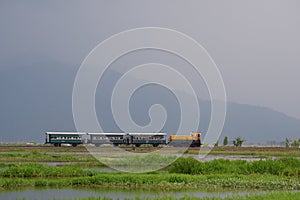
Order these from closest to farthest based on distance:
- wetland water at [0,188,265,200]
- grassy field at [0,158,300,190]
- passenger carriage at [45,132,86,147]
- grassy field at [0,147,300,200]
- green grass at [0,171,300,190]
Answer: wetland water at [0,188,265,200] → green grass at [0,171,300,190] → grassy field at [0,147,300,200] → grassy field at [0,158,300,190] → passenger carriage at [45,132,86,147]

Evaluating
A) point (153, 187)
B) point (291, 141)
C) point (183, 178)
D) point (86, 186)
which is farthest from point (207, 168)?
point (291, 141)

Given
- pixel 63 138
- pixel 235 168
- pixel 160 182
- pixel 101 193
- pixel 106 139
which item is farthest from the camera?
pixel 106 139

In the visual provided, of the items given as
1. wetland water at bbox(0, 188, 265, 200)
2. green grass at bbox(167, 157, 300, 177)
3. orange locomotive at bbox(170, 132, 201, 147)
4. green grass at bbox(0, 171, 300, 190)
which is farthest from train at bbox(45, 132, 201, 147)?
wetland water at bbox(0, 188, 265, 200)

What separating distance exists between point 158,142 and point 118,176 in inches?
1658

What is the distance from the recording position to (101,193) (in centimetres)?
1794

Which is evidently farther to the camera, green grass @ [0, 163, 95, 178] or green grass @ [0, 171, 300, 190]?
green grass @ [0, 163, 95, 178]

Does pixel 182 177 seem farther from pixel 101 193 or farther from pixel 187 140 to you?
pixel 187 140

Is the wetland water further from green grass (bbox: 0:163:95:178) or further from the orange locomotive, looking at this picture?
the orange locomotive

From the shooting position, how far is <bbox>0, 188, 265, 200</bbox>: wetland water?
16906mm

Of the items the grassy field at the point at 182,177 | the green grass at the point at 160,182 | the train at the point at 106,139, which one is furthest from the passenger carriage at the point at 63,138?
the green grass at the point at 160,182

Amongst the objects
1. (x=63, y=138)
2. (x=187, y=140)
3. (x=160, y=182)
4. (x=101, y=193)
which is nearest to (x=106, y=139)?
(x=63, y=138)

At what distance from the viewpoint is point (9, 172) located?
22.4 m

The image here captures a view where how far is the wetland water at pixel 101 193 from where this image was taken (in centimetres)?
1691

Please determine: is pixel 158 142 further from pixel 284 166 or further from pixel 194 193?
pixel 194 193
